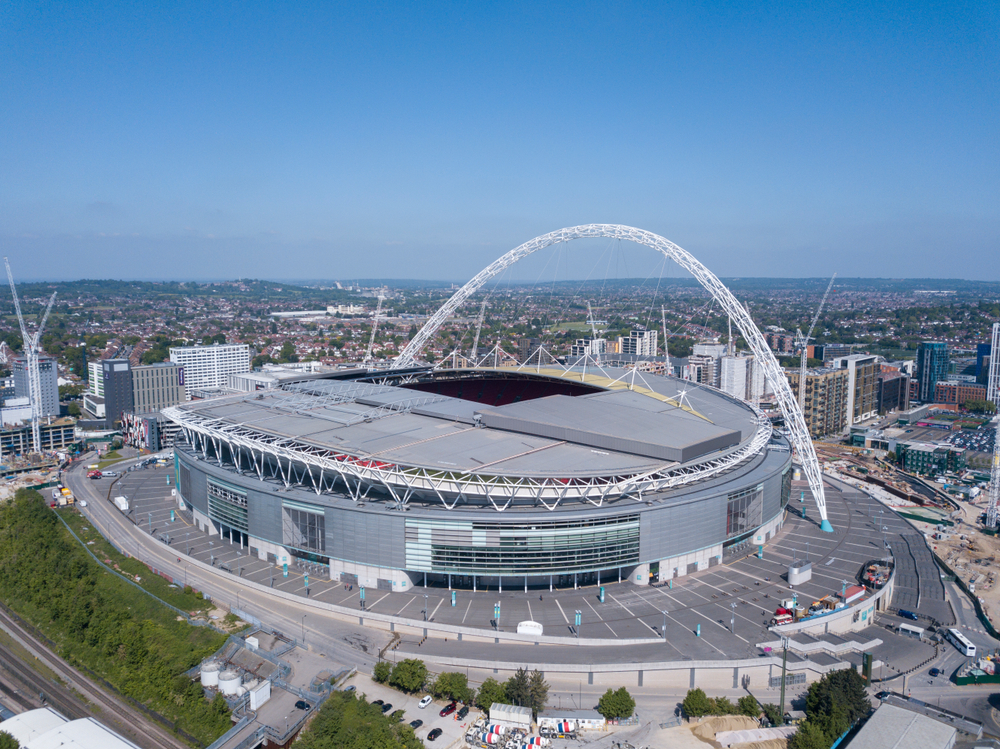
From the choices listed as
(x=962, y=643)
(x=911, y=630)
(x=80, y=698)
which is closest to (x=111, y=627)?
(x=80, y=698)

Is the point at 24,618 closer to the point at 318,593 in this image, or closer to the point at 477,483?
the point at 318,593

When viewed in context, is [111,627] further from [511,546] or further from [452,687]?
[511,546]

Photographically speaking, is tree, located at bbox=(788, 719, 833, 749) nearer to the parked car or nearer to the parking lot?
the parking lot

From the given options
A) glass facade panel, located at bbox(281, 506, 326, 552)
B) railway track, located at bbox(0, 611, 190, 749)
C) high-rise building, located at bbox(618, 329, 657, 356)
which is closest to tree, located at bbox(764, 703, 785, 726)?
railway track, located at bbox(0, 611, 190, 749)

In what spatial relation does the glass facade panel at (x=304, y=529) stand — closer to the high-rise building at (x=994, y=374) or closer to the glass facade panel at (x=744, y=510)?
the glass facade panel at (x=744, y=510)

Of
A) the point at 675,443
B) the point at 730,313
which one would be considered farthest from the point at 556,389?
the point at 675,443
